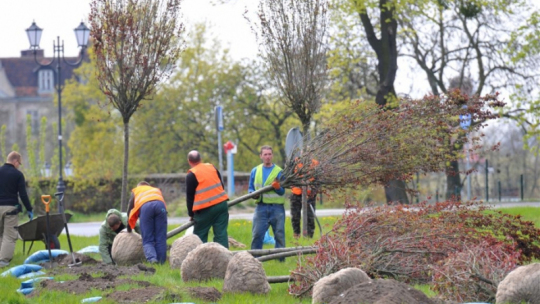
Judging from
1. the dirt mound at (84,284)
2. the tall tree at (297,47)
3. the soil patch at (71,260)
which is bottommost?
the soil patch at (71,260)

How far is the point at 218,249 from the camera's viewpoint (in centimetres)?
1088

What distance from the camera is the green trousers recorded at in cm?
1323

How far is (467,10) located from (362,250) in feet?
64.4

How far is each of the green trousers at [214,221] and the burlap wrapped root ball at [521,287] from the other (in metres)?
5.71

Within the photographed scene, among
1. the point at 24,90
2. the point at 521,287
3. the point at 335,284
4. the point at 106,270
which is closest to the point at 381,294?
the point at 335,284

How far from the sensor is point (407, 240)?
34.0 ft

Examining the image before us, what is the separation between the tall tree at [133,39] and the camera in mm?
15930

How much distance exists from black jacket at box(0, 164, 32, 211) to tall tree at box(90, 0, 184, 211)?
2.30 m

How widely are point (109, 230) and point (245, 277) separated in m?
5.16

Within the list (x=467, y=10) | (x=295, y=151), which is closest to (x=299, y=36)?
(x=295, y=151)

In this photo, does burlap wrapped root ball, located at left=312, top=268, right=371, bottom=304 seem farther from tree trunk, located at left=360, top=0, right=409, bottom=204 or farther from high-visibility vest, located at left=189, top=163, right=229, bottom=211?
tree trunk, located at left=360, top=0, right=409, bottom=204

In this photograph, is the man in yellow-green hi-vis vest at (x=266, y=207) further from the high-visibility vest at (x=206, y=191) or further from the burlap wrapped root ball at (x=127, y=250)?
the burlap wrapped root ball at (x=127, y=250)

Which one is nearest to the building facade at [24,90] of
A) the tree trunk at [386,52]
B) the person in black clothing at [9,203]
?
the tree trunk at [386,52]

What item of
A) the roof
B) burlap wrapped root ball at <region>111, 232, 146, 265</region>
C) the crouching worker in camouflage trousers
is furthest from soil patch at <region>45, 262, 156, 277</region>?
the roof
